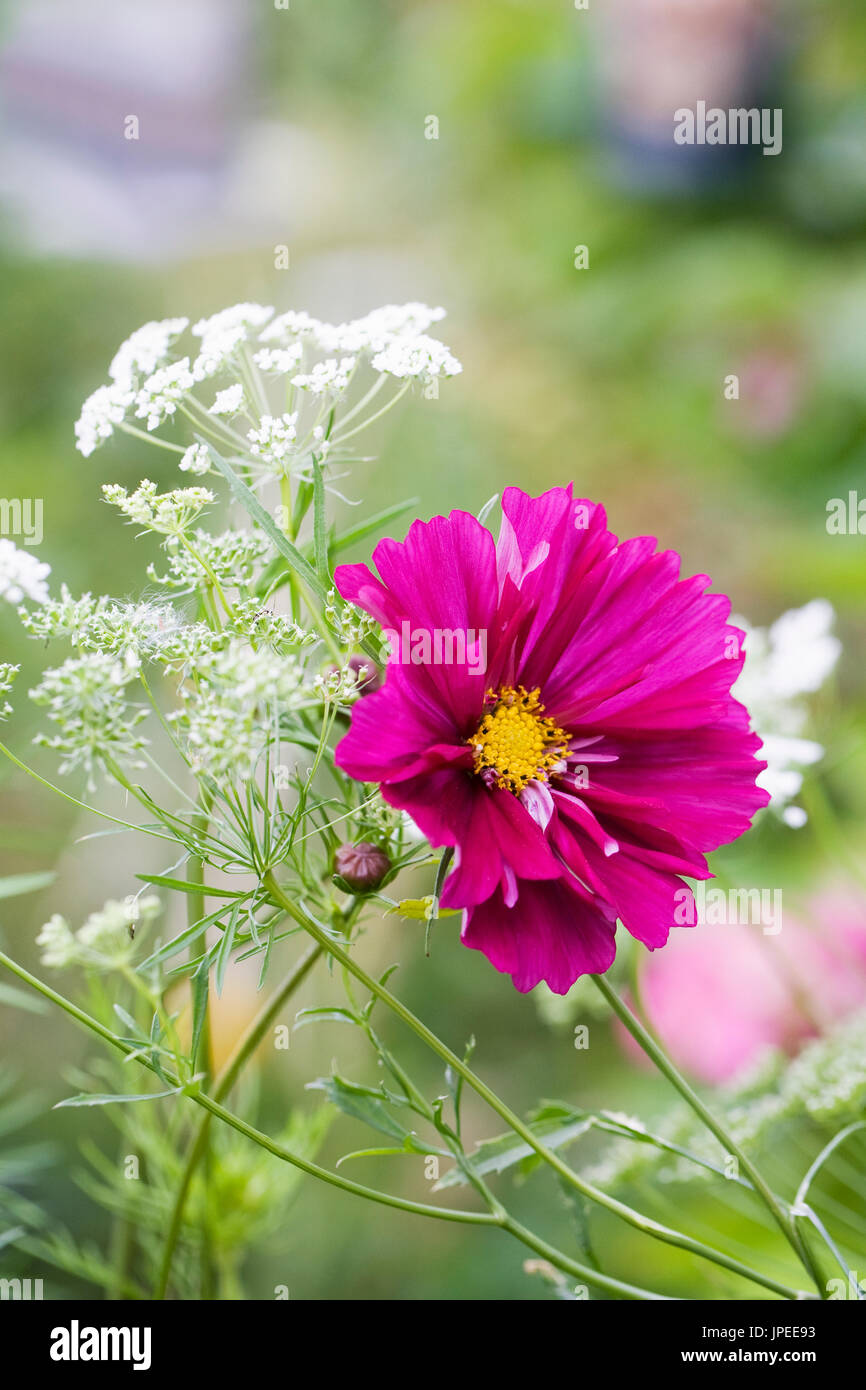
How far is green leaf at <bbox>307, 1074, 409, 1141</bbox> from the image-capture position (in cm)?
25

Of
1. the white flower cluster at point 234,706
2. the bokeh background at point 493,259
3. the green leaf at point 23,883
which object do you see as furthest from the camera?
the bokeh background at point 493,259

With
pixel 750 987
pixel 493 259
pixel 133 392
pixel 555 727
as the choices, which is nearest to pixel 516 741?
pixel 555 727

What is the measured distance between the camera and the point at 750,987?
1.77 ft

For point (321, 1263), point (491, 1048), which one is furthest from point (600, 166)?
point (321, 1263)

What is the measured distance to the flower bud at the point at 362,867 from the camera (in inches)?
9.3

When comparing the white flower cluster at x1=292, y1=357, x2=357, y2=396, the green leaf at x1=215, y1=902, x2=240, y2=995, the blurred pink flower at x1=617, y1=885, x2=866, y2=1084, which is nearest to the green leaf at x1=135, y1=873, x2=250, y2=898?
the green leaf at x1=215, y1=902, x2=240, y2=995

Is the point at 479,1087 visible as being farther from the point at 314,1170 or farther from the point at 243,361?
the point at 243,361

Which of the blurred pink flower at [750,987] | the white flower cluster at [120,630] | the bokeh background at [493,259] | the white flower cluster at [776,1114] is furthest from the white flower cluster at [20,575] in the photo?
the bokeh background at [493,259]

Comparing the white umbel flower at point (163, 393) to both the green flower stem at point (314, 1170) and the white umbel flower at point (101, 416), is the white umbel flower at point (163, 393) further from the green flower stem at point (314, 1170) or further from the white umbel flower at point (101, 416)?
the green flower stem at point (314, 1170)

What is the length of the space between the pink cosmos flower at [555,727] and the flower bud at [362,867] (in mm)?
20

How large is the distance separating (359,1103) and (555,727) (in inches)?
3.8

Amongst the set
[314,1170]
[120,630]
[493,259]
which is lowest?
[314,1170]
